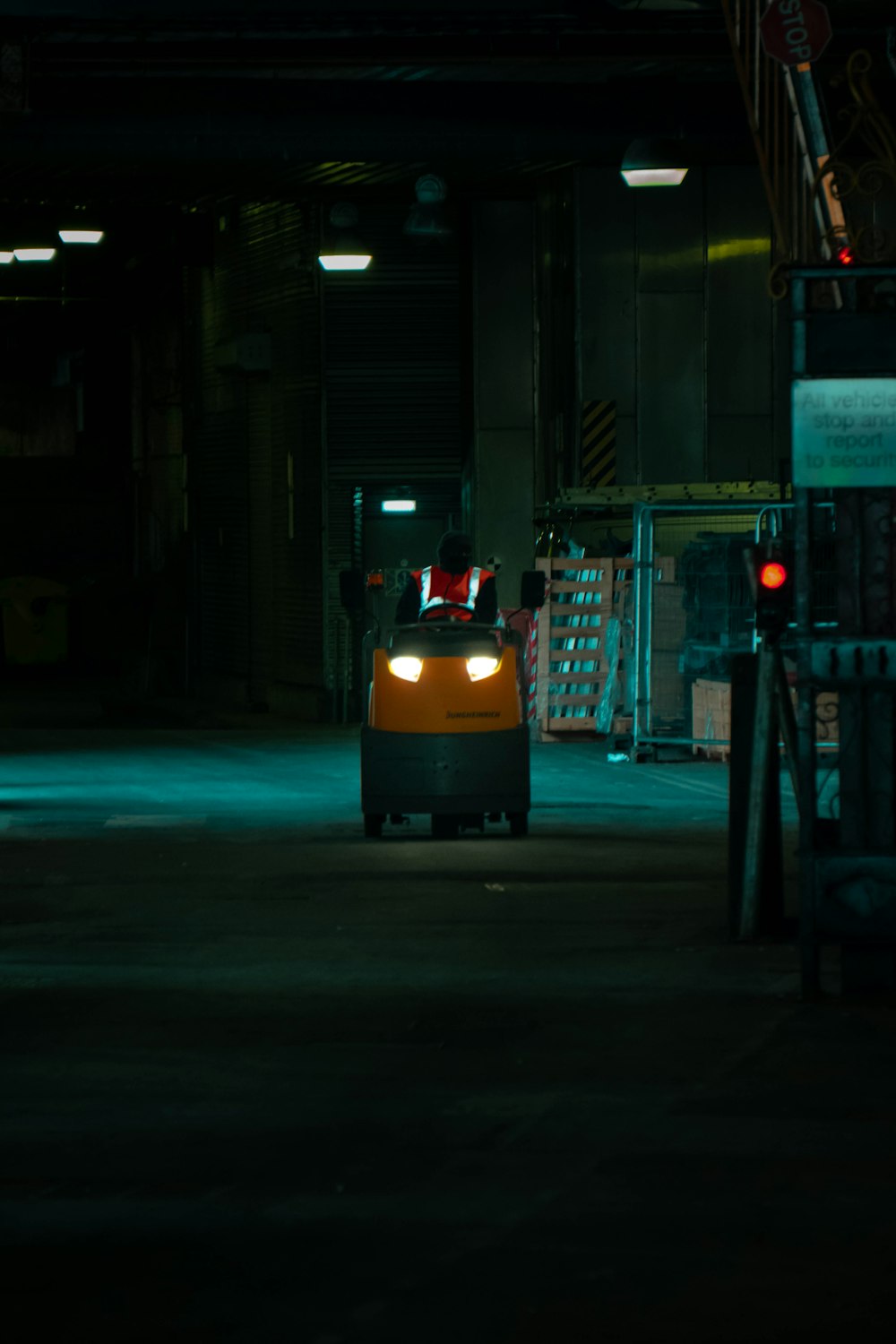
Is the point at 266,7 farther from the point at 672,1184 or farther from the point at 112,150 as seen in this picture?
the point at 672,1184

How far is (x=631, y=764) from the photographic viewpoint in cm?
2030

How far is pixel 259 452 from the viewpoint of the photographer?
30.3m

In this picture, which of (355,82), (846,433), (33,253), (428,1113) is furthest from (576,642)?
(428,1113)

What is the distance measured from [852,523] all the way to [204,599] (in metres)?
24.7

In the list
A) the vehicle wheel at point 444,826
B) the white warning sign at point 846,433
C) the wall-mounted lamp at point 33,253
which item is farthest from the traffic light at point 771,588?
the wall-mounted lamp at point 33,253

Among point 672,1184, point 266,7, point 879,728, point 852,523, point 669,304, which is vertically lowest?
point 672,1184

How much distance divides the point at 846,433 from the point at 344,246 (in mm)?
16961

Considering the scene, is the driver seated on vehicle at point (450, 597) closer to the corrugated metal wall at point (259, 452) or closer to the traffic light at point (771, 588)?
the traffic light at point (771, 588)

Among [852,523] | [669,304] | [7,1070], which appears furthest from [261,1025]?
[669,304]

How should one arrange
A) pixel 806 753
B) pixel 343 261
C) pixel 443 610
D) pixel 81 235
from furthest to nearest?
pixel 81 235 < pixel 343 261 < pixel 443 610 < pixel 806 753

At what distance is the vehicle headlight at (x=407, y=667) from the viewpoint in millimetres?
14516

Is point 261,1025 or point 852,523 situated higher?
point 852,523

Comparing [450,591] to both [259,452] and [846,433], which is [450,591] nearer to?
→ [846,433]

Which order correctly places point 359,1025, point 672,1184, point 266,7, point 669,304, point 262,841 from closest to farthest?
point 672,1184 < point 359,1025 < point 262,841 < point 266,7 < point 669,304
